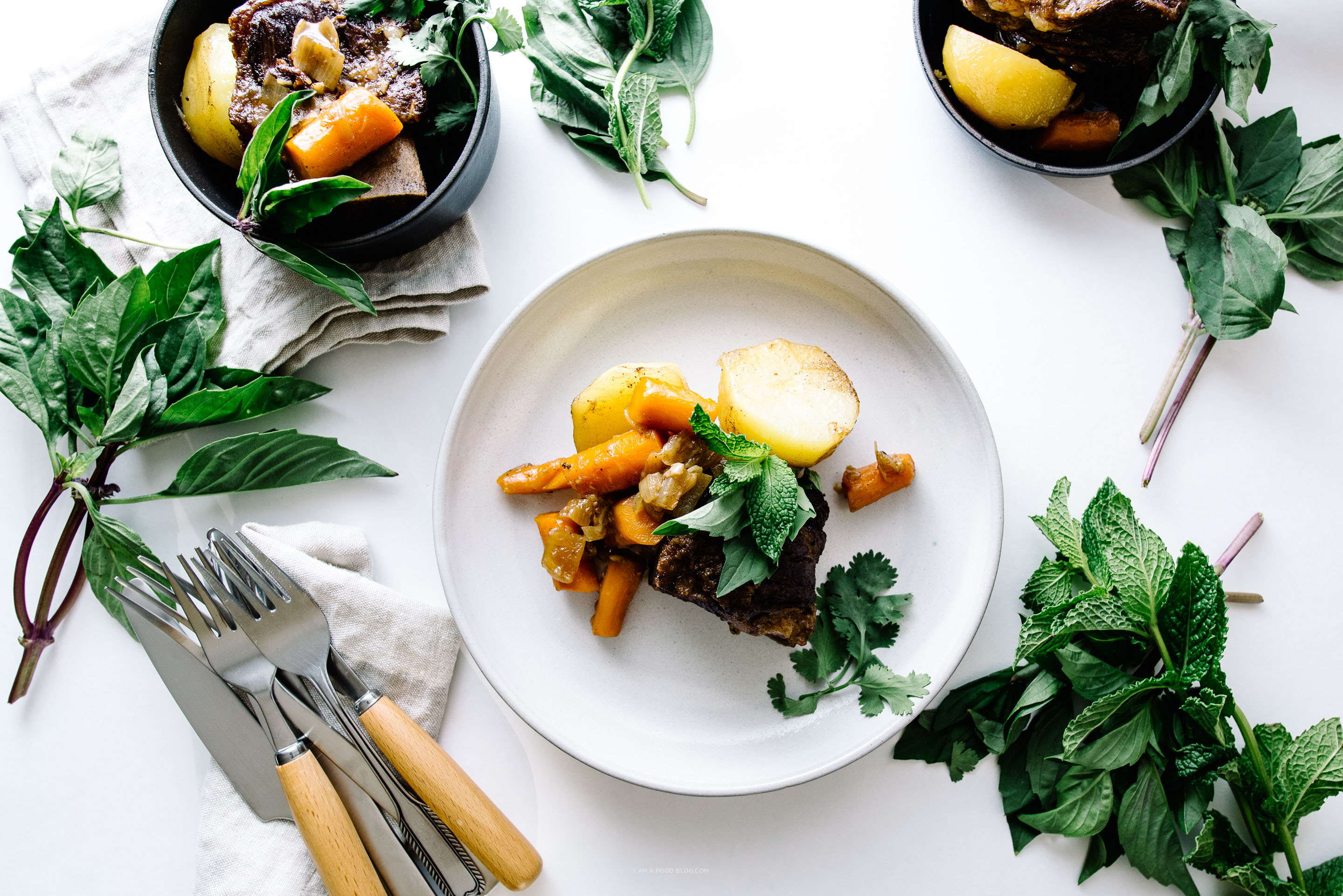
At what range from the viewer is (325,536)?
2.29 m

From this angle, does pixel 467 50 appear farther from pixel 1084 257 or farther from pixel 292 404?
pixel 1084 257

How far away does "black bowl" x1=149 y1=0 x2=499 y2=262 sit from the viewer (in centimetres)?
196

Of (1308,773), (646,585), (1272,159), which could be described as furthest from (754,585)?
(1272,159)

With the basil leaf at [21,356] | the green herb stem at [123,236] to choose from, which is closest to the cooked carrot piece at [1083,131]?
the green herb stem at [123,236]

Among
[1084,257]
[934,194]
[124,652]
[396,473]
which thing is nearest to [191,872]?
[124,652]

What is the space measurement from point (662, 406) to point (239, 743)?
148cm

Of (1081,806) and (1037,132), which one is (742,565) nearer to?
(1081,806)

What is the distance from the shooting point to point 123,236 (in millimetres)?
2242

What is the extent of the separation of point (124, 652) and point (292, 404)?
88cm

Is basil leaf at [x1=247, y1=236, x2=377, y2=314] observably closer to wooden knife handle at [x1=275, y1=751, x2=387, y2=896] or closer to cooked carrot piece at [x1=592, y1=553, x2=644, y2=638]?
cooked carrot piece at [x1=592, y1=553, x2=644, y2=638]

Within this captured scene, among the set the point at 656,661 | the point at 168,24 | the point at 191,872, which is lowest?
the point at 191,872

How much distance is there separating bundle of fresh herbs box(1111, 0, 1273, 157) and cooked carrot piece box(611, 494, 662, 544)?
1.57 meters

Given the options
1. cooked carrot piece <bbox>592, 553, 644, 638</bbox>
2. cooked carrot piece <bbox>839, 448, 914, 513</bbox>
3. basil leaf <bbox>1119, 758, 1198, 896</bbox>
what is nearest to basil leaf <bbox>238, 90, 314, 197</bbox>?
cooked carrot piece <bbox>592, 553, 644, 638</bbox>

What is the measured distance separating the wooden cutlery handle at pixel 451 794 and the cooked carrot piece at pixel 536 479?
655 millimetres
